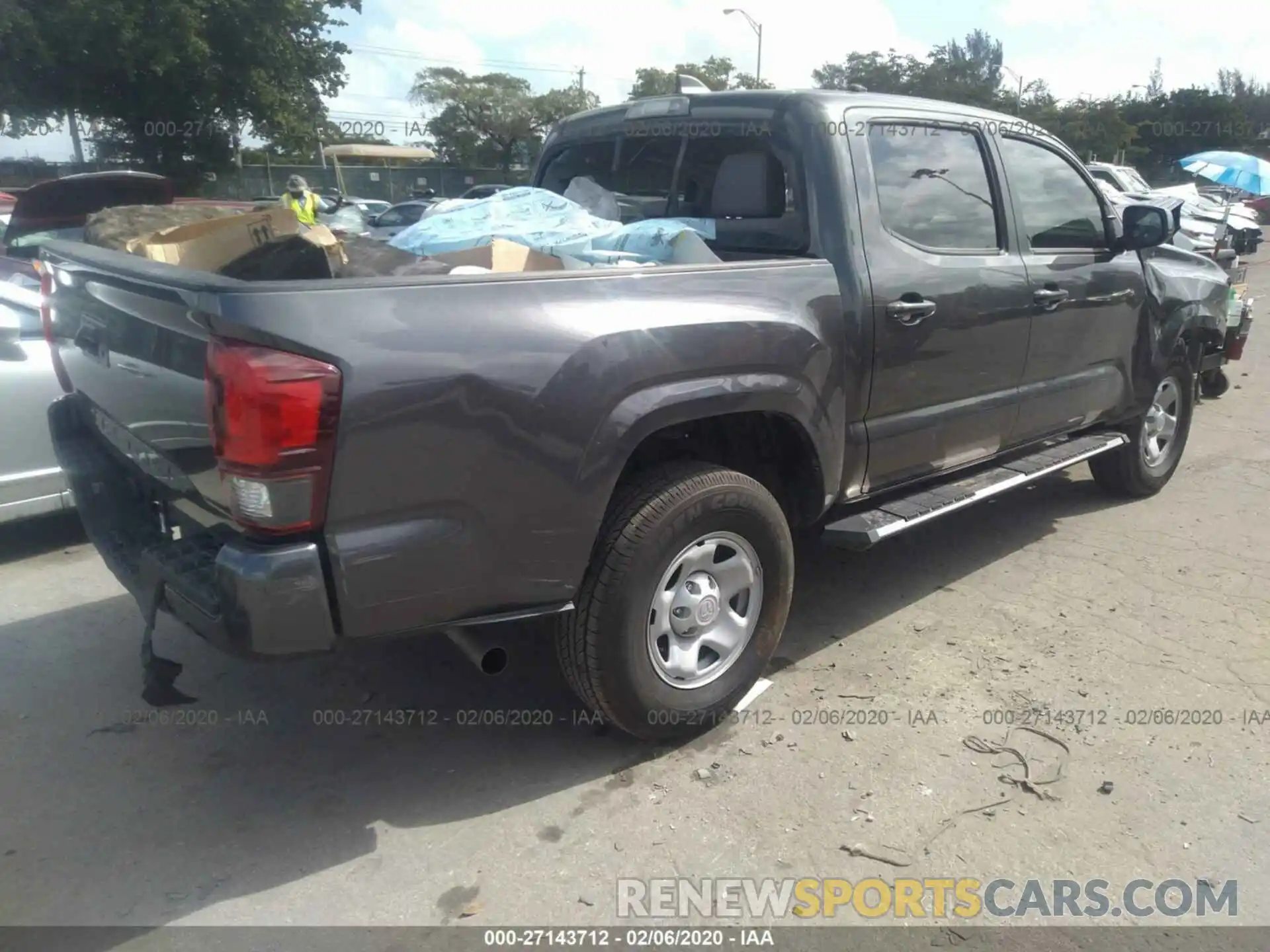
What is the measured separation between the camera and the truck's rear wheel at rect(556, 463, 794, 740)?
2.87 meters

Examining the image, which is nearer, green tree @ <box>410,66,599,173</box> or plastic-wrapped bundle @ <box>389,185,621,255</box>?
plastic-wrapped bundle @ <box>389,185,621,255</box>

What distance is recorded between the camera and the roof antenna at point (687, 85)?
165 inches

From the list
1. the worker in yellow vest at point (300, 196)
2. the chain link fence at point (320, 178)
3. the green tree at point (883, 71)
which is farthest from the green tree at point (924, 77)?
the worker in yellow vest at point (300, 196)

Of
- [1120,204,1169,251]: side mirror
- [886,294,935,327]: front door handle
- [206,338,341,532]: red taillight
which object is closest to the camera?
[206,338,341,532]: red taillight

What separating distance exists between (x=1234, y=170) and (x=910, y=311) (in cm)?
1289

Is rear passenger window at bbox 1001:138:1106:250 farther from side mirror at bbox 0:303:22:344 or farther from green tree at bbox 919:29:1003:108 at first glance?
green tree at bbox 919:29:1003:108

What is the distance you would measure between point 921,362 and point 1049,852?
1723mm

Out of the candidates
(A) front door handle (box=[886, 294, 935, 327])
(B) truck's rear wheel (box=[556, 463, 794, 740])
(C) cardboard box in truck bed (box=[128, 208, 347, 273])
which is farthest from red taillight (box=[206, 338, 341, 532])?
(A) front door handle (box=[886, 294, 935, 327])

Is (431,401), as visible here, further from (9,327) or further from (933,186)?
(9,327)

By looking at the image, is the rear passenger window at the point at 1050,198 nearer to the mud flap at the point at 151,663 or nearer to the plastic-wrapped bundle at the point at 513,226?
the plastic-wrapped bundle at the point at 513,226

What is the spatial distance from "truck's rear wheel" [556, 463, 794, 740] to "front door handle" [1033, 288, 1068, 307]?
1.69 meters

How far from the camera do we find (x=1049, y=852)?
109 inches

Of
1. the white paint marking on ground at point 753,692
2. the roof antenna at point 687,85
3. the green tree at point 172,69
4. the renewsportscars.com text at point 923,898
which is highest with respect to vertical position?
the green tree at point 172,69

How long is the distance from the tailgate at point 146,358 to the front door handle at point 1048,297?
325cm
